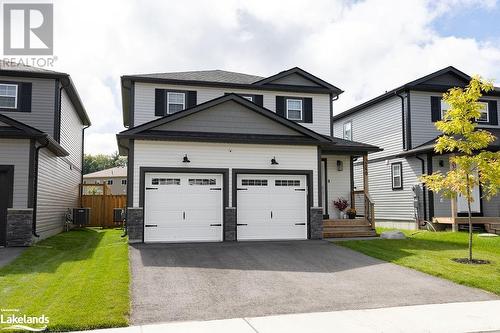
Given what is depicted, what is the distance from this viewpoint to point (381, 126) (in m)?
21.7

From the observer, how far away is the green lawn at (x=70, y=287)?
6242 mm

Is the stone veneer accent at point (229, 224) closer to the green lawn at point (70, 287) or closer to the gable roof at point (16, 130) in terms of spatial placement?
the green lawn at point (70, 287)

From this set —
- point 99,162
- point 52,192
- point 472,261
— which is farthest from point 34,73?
point 99,162

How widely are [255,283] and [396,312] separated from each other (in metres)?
2.95

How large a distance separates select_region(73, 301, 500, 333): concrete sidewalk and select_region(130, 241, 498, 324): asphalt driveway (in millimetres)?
340

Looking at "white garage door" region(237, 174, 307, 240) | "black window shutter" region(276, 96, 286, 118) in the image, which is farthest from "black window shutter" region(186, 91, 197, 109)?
"white garage door" region(237, 174, 307, 240)

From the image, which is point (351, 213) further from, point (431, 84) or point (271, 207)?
point (431, 84)

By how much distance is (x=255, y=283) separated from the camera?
8680mm

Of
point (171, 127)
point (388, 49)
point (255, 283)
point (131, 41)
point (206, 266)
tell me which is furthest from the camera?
point (388, 49)

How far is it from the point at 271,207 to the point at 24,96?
11.1m

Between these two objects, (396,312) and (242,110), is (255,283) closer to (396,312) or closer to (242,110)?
(396,312)

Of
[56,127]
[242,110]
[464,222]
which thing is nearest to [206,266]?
[242,110]

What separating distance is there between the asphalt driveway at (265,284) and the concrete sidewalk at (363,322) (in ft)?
1.12

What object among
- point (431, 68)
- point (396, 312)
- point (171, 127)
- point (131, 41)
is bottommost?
point (396, 312)
